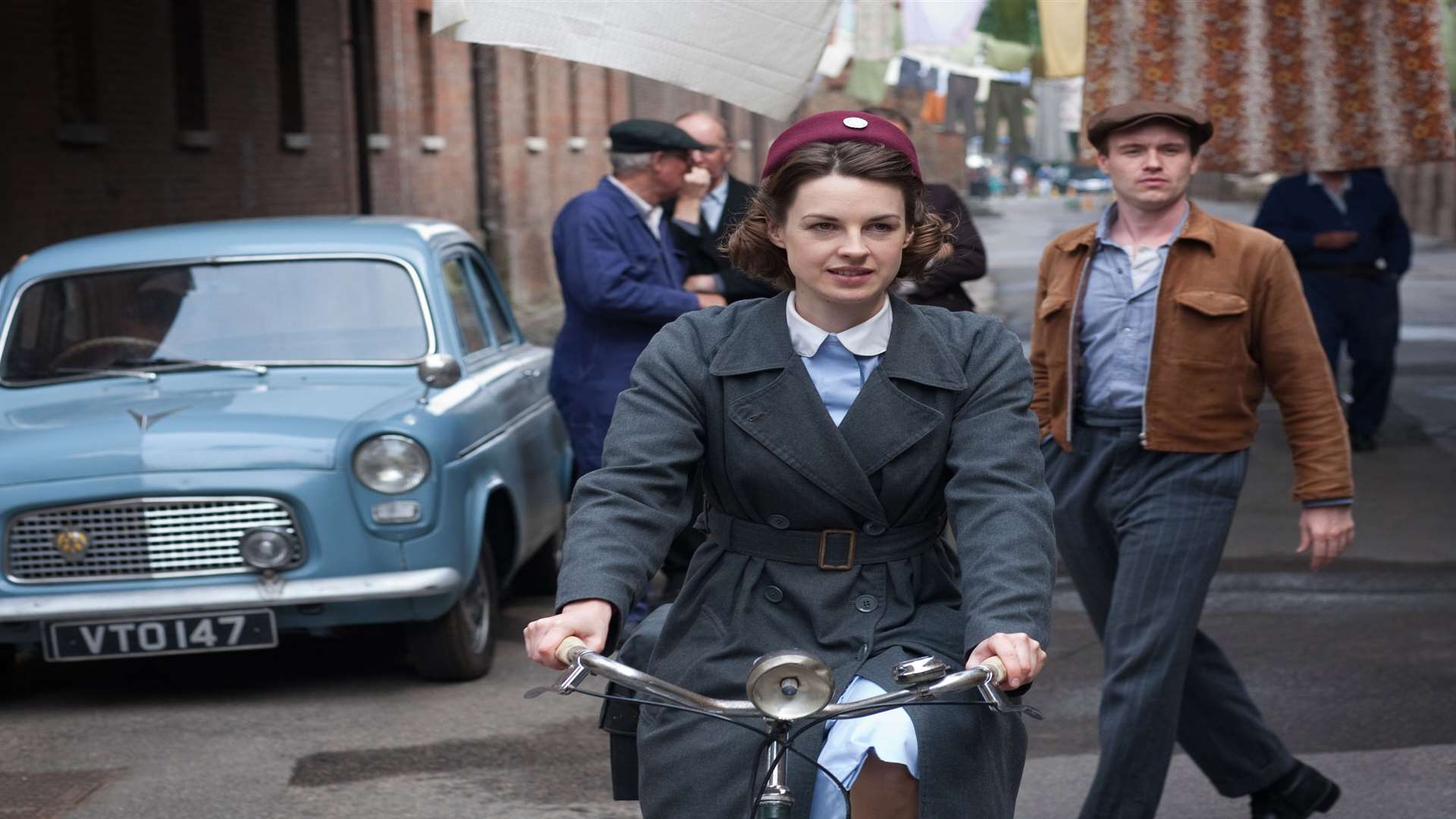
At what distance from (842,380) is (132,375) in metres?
4.83

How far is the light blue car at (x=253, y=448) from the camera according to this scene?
21.7ft

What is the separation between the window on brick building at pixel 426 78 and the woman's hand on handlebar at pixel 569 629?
76.9 feet

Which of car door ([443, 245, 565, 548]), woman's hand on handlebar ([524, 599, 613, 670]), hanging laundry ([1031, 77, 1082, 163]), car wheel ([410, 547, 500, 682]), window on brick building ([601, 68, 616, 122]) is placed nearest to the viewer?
woman's hand on handlebar ([524, 599, 613, 670])

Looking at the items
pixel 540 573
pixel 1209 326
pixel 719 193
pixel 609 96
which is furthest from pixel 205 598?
pixel 609 96

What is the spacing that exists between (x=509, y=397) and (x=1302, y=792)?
3.88 meters

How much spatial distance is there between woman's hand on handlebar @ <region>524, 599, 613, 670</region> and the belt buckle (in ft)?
1.23

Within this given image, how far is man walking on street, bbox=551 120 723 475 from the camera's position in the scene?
727cm

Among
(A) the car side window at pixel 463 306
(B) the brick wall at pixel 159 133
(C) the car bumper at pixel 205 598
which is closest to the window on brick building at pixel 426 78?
(B) the brick wall at pixel 159 133

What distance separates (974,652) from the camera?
9.12 ft

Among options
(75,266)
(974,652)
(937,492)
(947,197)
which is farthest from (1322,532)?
(75,266)

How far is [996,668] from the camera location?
2.65 meters

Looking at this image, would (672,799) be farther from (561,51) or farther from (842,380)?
(561,51)

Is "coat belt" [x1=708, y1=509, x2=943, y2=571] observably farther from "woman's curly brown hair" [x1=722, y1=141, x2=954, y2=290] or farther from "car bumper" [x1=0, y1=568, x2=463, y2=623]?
"car bumper" [x1=0, y1=568, x2=463, y2=623]

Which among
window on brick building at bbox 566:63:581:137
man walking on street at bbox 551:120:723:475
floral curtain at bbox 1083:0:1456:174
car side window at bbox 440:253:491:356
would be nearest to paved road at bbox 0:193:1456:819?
man walking on street at bbox 551:120:723:475
